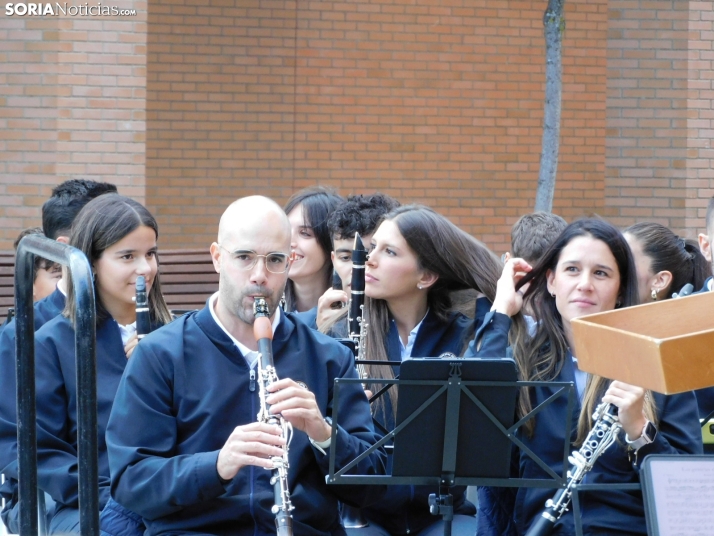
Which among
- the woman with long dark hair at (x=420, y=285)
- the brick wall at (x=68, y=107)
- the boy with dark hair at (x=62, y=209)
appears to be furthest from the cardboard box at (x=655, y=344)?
the brick wall at (x=68, y=107)

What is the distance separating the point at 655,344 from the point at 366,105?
7.51 meters

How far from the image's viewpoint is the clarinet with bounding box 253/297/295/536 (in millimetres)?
2787

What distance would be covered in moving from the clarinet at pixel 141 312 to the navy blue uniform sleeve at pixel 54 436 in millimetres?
331

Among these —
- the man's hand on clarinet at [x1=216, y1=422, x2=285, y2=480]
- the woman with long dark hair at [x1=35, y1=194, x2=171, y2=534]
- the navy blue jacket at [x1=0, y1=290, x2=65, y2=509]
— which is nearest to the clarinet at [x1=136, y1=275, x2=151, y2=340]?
the woman with long dark hair at [x1=35, y1=194, x2=171, y2=534]

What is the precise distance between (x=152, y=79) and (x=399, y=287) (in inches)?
197

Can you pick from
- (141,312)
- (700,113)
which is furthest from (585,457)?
(700,113)

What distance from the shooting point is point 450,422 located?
122 inches

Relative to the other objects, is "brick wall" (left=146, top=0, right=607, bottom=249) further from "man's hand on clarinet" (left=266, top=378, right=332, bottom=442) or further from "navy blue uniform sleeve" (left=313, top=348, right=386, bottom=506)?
"man's hand on clarinet" (left=266, top=378, right=332, bottom=442)

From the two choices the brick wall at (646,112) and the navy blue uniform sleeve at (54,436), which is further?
the brick wall at (646,112)

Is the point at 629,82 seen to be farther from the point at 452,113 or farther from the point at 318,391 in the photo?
the point at 318,391

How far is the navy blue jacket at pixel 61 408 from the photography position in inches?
143

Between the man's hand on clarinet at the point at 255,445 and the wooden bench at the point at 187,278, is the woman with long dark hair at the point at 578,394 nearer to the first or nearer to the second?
the man's hand on clarinet at the point at 255,445

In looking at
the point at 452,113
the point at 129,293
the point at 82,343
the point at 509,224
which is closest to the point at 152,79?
the point at 452,113

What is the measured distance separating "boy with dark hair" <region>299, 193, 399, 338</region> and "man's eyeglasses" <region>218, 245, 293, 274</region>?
155 cm
